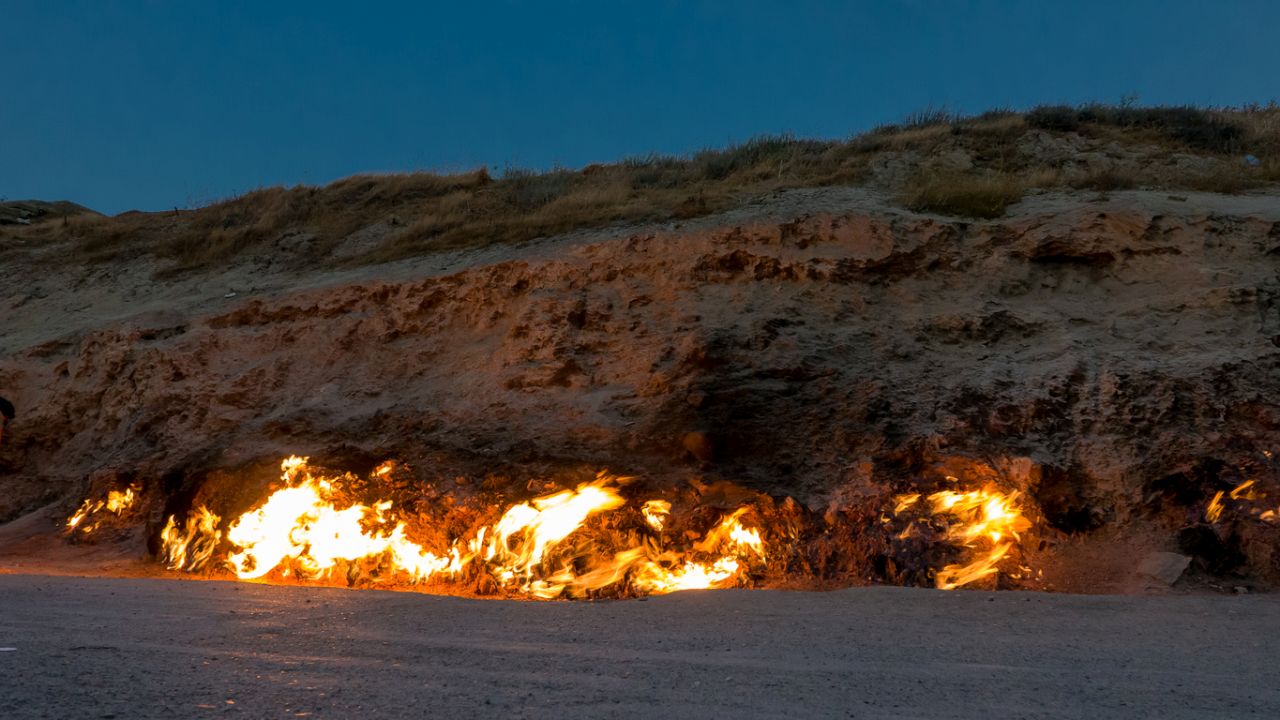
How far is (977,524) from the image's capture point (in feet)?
25.5

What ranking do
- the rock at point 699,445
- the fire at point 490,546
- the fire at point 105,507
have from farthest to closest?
1. the fire at point 105,507
2. the rock at point 699,445
3. the fire at point 490,546

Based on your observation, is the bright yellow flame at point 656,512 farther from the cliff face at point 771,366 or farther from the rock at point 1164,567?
the rock at point 1164,567

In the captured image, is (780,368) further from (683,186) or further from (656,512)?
(683,186)

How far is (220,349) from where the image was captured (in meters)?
12.7

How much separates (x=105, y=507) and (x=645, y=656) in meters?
8.65

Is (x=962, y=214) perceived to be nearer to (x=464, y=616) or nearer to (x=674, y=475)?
(x=674, y=475)

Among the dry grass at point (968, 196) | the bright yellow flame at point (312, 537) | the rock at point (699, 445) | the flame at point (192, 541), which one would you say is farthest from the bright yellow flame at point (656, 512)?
the dry grass at point (968, 196)

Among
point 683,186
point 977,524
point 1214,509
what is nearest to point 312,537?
point 977,524

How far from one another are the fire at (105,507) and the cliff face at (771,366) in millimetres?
335

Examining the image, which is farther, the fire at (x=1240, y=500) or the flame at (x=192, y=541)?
the flame at (x=192, y=541)

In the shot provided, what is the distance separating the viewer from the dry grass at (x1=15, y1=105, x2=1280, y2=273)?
13.1 m

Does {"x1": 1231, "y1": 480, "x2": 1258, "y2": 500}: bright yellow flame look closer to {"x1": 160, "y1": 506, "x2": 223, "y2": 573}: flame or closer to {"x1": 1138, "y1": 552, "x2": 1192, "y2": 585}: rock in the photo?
{"x1": 1138, "y1": 552, "x2": 1192, "y2": 585}: rock

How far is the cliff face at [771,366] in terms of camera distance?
825 cm

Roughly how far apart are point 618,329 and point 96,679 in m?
7.06
